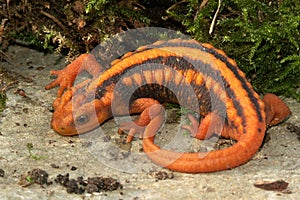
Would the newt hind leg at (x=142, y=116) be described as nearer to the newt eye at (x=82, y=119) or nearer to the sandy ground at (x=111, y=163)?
the sandy ground at (x=111, y=163)

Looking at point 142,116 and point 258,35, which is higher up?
point 258,35

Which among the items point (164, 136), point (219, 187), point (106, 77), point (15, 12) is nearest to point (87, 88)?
point (106, 77)

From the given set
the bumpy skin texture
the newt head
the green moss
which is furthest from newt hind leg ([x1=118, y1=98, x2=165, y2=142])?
the green moss

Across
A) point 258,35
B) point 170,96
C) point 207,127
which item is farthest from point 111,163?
point 258,35

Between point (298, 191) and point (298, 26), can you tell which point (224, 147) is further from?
point (298, 26)

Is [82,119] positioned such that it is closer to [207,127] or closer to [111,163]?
[111,163]

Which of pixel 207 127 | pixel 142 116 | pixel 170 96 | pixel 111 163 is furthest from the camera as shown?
pixel 170 96

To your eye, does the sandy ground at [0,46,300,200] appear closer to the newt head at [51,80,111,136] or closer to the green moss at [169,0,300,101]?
the newt head at [51,80,111,136]

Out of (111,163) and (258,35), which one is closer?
(111,163)
